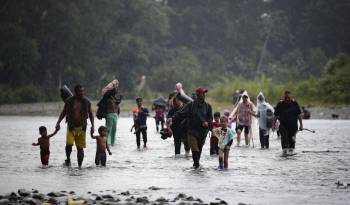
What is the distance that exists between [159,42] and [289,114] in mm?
73625

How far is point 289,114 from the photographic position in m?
22.3

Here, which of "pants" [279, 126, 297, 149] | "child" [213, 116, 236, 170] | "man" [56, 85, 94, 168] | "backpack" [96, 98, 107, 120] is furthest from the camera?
"backpack" [96, 98, 107, 120]

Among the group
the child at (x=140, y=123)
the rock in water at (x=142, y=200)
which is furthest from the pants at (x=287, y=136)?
the rock in water at (x=142, y=200)

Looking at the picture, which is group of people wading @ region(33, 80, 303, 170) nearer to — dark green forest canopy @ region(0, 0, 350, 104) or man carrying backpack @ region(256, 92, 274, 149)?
man carrying backpack @ region(256, 92, 274, 149)

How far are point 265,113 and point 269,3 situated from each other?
80.6 metres

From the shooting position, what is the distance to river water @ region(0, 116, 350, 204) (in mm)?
14062

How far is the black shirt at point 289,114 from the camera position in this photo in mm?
22250

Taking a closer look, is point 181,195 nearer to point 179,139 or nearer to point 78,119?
point 78,119

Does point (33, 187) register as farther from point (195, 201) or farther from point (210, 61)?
point (210, 61)

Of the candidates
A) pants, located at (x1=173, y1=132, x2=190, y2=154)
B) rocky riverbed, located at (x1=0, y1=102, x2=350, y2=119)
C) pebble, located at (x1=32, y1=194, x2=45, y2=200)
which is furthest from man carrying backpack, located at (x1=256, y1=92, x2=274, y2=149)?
rocky riverbed, located at (x1=0, y1=102, x2=350, y2=119)

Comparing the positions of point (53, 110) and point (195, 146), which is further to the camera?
point (53, 110)

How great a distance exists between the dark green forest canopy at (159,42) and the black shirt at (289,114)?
39477 mm

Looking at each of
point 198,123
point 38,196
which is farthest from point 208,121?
point 38,196

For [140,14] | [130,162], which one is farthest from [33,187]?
[140,14]
